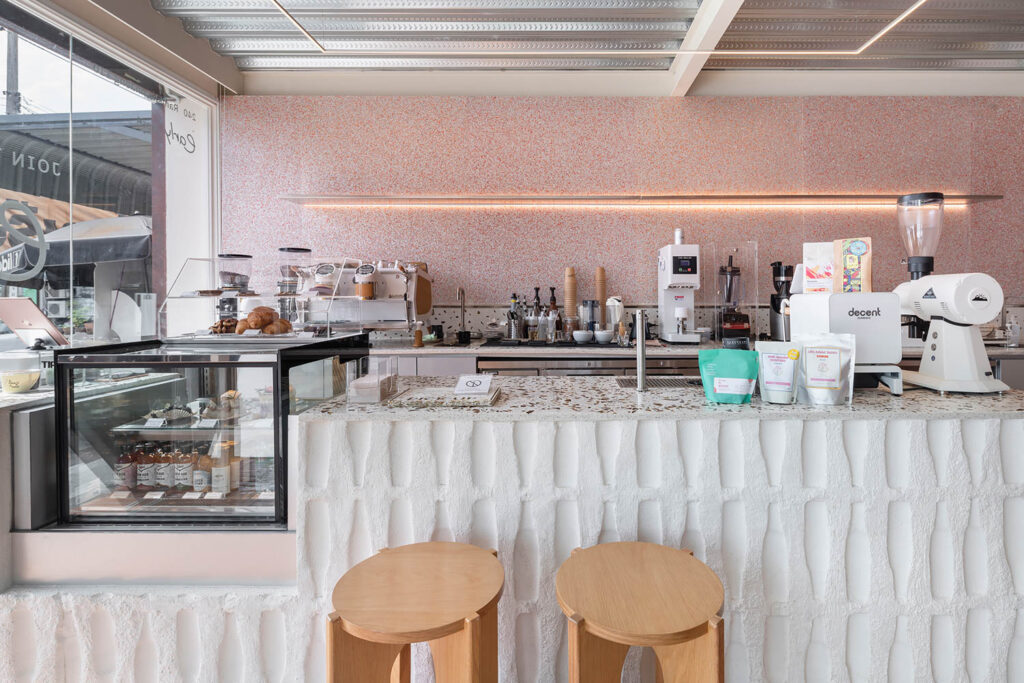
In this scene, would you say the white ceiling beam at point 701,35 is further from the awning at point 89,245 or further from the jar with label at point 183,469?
the awning at point 89,245

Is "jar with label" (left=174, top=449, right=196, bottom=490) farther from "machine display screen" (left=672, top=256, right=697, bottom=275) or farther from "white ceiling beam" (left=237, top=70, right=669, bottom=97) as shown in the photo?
"white ceiling beam" (left=237, top=70, right=669, bottom=97)

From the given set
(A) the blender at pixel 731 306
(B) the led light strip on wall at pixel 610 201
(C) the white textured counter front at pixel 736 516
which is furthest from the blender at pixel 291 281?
(A) the blender at pixel 731 306

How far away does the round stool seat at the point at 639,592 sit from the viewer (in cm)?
109

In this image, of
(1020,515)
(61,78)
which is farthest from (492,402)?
(61,78)

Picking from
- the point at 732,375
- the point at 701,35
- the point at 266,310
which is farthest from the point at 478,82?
the point at 732,375

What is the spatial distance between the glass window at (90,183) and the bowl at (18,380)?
634 millimetres

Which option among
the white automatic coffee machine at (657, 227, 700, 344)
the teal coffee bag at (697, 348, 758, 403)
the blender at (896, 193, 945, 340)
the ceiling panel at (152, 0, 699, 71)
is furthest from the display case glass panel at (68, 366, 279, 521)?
the white automatic coffee machine at (657, 227, 700, 344)

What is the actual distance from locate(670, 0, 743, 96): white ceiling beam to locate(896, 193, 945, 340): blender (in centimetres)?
119

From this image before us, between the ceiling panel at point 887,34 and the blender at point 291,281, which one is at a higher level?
the ceiling panel at point 887,34

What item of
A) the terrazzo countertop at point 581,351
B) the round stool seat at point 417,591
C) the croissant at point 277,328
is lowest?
the round stool seat at point 417,591

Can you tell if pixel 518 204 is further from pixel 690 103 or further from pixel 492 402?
pixel 492 402

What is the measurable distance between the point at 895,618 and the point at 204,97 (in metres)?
4.99

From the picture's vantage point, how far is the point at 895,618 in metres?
1.48

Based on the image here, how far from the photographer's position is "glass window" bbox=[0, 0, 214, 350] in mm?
2582
